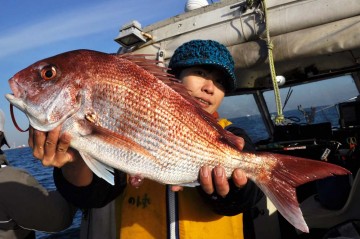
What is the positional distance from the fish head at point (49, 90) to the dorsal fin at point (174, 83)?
0.31 metres

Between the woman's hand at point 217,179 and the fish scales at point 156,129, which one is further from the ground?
the fish scales at point 156,129

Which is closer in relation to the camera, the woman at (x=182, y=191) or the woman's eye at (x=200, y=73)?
the woman at (x=182, y=191)

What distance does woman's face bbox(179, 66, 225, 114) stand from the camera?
2449 millimetres

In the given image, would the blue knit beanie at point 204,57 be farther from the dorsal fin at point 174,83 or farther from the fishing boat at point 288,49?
the fishing boat at point 288,49

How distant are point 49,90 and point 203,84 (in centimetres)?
116

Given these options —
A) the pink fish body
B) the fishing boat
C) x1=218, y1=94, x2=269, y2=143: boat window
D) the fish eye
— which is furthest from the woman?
x1=218, y1=94, x2=269, y2=143: boat window

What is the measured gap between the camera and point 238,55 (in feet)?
13.7

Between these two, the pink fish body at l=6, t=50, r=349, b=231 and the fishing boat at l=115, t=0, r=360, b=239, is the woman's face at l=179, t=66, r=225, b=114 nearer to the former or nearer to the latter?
the pink fish body at l=6, t=50, r=349, b=231

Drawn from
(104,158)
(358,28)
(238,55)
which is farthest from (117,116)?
(358,28)

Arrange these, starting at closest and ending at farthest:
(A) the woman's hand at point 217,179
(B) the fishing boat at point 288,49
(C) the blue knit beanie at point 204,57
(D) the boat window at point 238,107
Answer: (A) the woman's hand at point 217,179, (C) the blue knit beanie at point 204,57, (B) the fishing boat at point 288,49, (D) the boat window at point 238,107

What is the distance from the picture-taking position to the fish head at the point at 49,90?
1779 mm

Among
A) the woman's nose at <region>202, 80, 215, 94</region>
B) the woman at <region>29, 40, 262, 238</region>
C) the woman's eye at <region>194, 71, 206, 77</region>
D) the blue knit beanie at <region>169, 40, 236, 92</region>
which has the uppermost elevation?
the blue knit beanie at <region>169, 40, 236, 92</region>

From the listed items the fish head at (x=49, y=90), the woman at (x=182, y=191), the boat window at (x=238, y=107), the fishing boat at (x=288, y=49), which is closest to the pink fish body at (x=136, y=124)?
the fish head at (x=49, y=90)

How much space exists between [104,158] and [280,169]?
3.61ft
